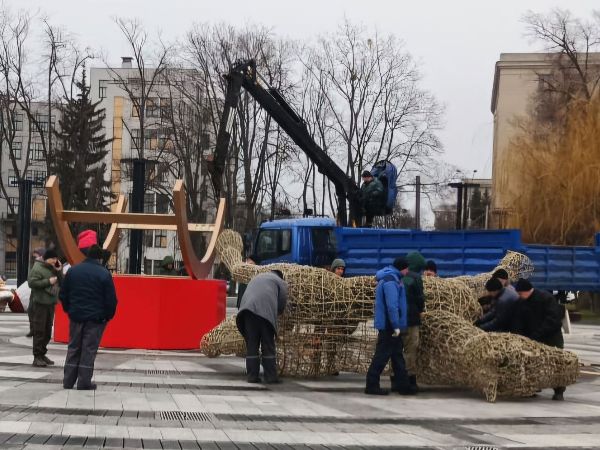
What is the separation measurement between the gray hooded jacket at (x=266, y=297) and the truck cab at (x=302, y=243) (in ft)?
44.3

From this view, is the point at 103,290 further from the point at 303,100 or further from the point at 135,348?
the point at 303,100

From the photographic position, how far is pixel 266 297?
11.7 m

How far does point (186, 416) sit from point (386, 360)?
11.1ft

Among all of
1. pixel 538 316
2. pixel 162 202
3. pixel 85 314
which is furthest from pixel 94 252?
pixel 162 202

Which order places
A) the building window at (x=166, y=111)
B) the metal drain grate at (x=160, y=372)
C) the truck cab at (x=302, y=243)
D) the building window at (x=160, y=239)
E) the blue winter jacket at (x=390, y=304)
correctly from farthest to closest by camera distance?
the building window at (x=160, y=239)
the building window at (x=166, y=111)
the truck cab at (x=302, y=243)
the metal drain grate at (x=160, y=372)
the blue winter jacket at (x=390, y=304)

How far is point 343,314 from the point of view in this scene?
12320 millimetres

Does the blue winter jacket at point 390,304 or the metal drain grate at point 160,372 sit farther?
the metal drain grate at point 160,372

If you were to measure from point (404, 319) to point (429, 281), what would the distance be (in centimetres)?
137

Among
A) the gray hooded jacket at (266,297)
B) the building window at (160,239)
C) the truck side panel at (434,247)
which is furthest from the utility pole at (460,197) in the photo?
the building window at (160,239)

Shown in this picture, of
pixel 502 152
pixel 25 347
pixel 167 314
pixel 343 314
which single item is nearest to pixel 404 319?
pixel 343 314

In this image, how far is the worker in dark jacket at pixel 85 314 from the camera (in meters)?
10.4

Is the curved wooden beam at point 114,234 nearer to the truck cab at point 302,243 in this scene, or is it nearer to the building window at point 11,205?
the truck cab at point 302,243

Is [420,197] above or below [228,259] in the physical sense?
above

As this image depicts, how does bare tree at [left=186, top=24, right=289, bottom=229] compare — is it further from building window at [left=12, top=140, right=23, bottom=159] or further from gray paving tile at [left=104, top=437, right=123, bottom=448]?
gray paving tile at [left=104, top=437, right=123, bottom=448]
